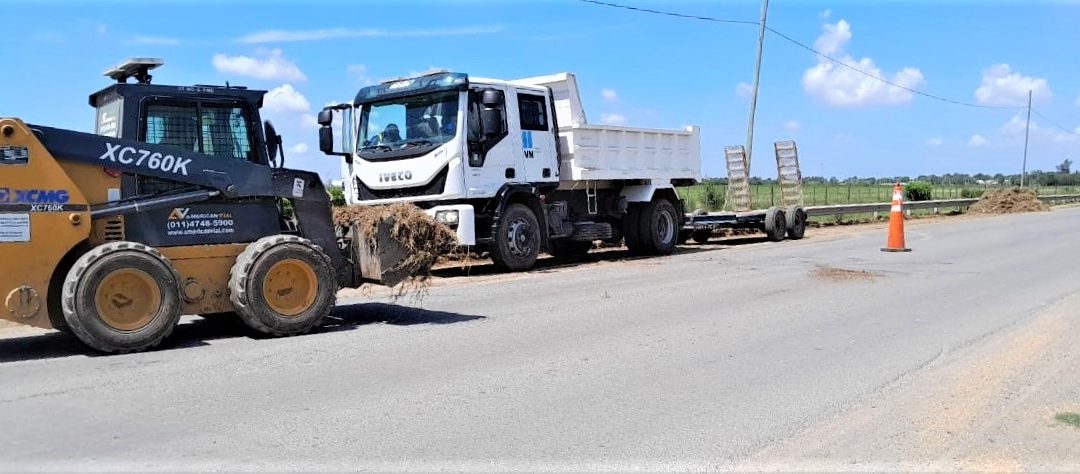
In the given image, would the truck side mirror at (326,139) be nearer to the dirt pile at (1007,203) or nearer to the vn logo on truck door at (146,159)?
the vn logo on truck door at (146,159)

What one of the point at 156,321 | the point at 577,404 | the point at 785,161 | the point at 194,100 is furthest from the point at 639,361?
the point at 785,161

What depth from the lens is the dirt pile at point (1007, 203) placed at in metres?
39.3

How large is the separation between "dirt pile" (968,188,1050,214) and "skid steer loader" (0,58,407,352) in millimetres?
35992

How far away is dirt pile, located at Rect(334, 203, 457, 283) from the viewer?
970cm

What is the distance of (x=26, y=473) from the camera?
4.74 meters

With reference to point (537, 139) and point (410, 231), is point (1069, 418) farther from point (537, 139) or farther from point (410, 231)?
point (537, 139)

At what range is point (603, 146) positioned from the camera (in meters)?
17.2

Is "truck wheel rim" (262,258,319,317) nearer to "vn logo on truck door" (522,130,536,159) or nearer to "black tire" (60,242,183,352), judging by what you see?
"black tire" (60,242,183,352)

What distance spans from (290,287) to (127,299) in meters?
1.48

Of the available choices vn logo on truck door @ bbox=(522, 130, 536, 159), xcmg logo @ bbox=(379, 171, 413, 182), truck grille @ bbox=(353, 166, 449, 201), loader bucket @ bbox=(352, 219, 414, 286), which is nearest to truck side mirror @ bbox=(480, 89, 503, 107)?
truck grille @ bbox=(353, 166, 449, 201)

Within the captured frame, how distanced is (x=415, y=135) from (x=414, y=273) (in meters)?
5.22

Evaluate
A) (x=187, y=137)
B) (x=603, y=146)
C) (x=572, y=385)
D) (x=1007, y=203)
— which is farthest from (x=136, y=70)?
(x=1007, y=203)

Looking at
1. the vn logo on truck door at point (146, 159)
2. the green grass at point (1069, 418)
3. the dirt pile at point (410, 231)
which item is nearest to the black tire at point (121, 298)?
the vn logo on truck door at point (146, 159)

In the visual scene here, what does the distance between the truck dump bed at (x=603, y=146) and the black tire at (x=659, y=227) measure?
0.62 metres
